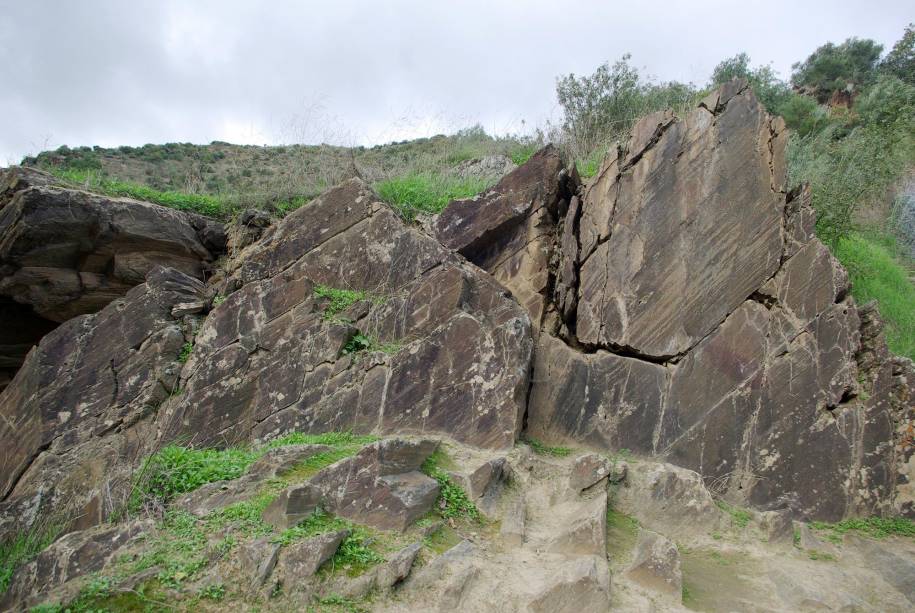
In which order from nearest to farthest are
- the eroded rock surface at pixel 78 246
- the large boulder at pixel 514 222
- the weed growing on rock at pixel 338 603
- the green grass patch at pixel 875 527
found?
1. the weed growing on rock at pixel 338 603
2. the green grass patch at pixel 875 527
3. the large boulder at pixel 514 222
4. the eroded rock surface at pixel 78 246

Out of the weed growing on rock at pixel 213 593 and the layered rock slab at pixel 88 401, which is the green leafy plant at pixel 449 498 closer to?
the weed growing on rock at pixel 213 593

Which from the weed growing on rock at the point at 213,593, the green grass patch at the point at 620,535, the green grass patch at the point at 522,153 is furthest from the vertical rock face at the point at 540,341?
the green grass patch at the point at 522,153

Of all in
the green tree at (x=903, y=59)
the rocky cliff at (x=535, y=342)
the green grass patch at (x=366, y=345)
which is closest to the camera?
the rocky cliff at (x=535, y=342)

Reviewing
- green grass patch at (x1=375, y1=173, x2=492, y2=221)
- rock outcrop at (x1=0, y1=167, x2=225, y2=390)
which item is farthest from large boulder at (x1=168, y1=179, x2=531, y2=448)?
rock outcrop at (x1=0, y1=167, x2=225, y2=390)

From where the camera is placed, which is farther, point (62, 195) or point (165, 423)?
point (62, 195)

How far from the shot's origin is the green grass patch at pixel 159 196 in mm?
9945

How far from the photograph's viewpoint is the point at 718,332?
6816 mm

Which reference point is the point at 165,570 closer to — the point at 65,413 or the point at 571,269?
the point at 65,413

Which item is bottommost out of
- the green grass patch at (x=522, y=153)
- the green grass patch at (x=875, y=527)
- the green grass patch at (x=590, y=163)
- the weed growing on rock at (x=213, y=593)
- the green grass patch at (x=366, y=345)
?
the weed growing on rock at (x=213, y=593)

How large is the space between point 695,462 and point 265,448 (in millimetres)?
4699

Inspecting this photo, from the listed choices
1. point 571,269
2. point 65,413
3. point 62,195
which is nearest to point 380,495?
point 571,269

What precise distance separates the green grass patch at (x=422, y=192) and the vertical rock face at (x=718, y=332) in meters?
2.17

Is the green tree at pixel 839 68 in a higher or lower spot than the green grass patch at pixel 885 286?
higher

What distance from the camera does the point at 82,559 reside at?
15.5ft
